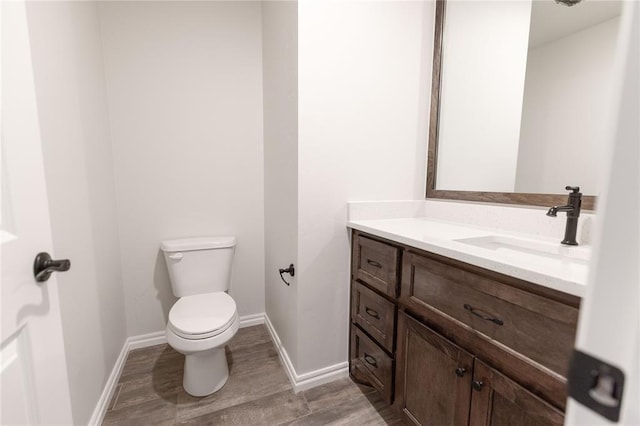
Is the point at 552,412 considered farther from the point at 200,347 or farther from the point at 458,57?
the point at 458,57

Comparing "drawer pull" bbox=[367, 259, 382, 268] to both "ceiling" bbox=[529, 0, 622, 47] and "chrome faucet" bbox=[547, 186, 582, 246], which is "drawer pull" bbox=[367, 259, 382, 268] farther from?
"ceiling" bbox=[529, 0, 622, 47]

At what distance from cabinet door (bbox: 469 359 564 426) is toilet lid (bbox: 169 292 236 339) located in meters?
1.12

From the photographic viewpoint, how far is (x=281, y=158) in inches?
65.1

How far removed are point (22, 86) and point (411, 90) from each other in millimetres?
1575

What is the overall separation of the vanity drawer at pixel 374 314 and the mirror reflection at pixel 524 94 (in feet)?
2.48

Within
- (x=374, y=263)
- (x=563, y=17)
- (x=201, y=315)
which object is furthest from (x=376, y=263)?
(x=563, y=17)

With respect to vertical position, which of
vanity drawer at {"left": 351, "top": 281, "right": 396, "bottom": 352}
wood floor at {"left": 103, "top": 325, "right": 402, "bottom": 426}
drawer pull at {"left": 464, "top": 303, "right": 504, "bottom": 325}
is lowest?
wood floor at {"left": 103, "top": 325, "right": 402, "bottom": 426}

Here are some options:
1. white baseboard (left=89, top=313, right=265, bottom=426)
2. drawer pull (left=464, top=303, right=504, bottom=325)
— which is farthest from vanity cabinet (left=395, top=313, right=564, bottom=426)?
white baseboard (left=89, top=313, right=265, bottom=426)

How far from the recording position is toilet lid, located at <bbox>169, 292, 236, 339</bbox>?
138 cm

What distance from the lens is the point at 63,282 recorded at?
1.06 m

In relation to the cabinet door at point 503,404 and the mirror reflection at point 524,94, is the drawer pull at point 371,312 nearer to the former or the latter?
the cabinet door at point 503,404

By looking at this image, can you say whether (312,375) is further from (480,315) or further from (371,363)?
(480,315)

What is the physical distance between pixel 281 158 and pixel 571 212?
1333 mm

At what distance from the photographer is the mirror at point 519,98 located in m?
1.04
